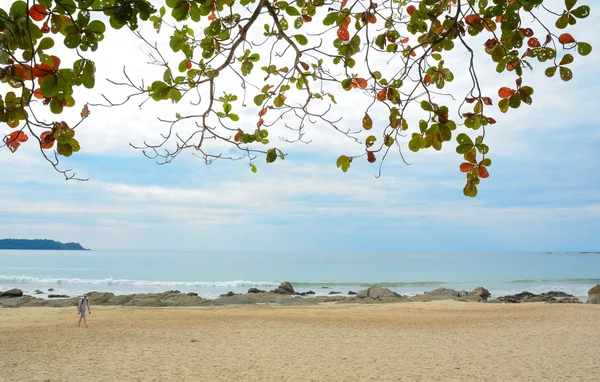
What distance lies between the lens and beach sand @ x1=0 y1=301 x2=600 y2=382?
8805 mm

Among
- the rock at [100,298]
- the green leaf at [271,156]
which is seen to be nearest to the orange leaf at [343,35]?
the green leaf at [271,156]

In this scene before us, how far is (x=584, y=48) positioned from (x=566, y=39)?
0.10 m

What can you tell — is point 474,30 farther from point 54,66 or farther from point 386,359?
point 386,359

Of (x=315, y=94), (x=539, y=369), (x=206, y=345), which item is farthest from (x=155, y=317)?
(x=315, y=94)

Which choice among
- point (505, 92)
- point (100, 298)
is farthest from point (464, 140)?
point (100, 298)

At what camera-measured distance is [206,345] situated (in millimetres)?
11328

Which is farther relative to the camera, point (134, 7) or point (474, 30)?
point (474, 30)

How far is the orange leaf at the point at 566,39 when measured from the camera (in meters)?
2.03

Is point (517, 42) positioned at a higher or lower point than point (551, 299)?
higher

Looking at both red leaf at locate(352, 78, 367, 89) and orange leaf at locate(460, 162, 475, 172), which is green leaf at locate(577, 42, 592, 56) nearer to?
orange leaf at locate(460, 162, 475, 172)

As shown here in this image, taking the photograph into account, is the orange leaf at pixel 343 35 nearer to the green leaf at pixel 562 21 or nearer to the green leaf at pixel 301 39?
the green leaf at pixel 301 39

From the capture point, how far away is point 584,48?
1.96 metres

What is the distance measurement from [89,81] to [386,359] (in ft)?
31.5

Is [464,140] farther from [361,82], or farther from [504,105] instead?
[361,82]
